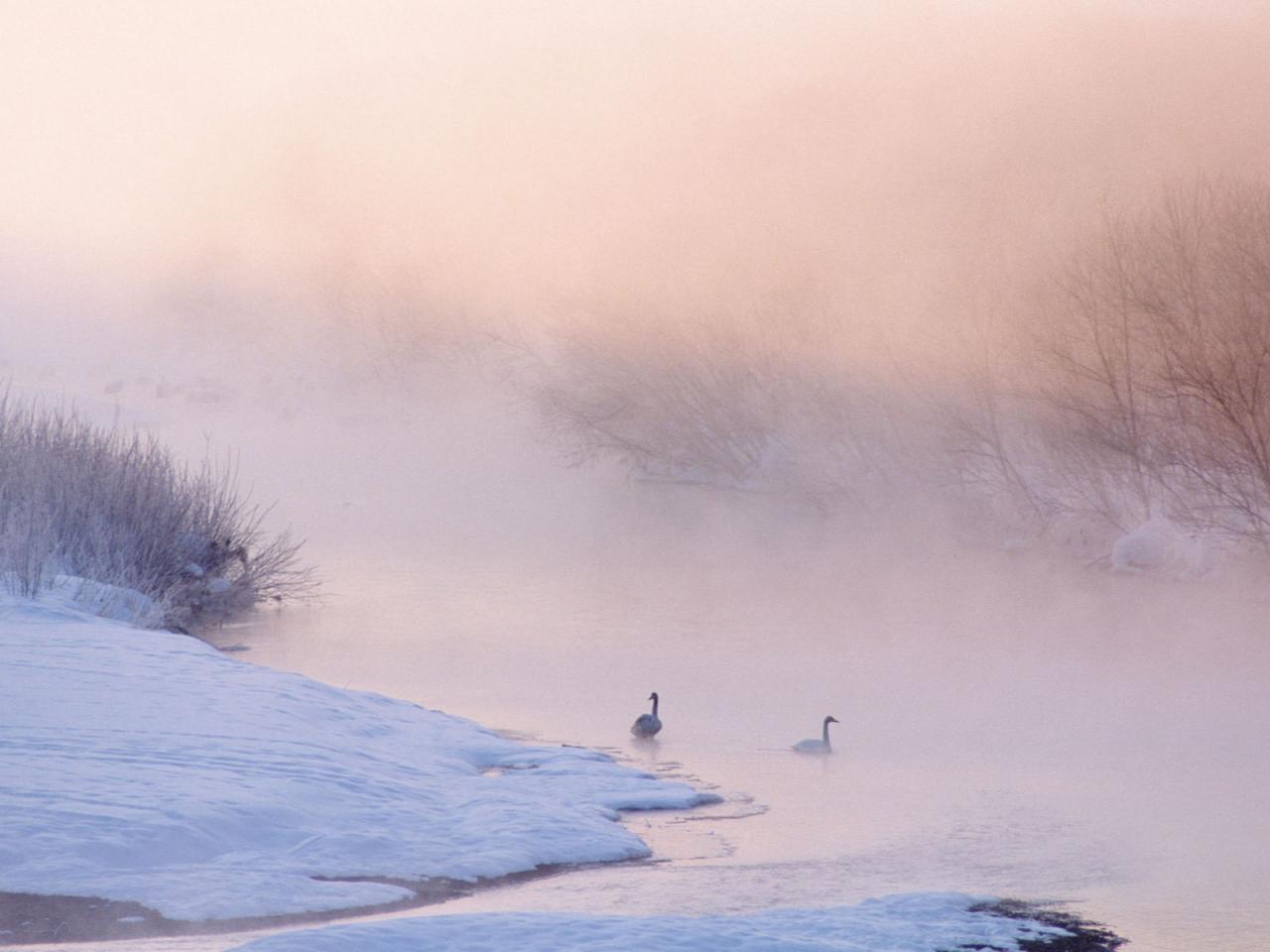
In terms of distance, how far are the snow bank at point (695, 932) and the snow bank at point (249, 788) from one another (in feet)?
2.09

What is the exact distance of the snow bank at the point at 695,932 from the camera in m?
4.62

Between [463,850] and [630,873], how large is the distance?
650 mm

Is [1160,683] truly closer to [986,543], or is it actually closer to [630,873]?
[630,873]

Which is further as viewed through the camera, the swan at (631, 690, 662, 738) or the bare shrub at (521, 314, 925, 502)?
the bare shrub at (521, 314, 925, 502)

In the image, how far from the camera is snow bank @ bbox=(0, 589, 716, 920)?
5.37 metres

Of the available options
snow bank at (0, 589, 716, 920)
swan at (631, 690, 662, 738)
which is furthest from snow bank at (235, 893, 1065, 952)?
swan at (631, 690, 662, 738)

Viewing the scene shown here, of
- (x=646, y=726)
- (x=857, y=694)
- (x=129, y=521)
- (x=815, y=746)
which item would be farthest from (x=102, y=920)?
(x=129, y=521)

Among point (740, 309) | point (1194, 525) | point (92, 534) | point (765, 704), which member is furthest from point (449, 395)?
point (765, 704)

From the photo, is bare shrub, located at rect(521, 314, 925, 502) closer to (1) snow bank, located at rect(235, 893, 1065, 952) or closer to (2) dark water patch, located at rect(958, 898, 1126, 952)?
(2) dark water patch, located at rect(958, 898, 1126, 952)

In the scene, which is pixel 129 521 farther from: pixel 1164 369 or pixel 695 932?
pixel 1164 369

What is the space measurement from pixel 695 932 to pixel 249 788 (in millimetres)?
2159

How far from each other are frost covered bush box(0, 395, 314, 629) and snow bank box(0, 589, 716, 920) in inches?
127

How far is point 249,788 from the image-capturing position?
622cm

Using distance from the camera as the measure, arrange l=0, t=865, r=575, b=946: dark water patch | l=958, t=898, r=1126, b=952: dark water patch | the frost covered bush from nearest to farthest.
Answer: l=0, t=865, r=575, b=946: dark water patch < l=958, t=898, r=1126, b=952: dark water patch < the frost covered bush
